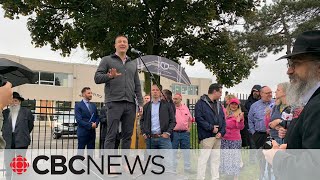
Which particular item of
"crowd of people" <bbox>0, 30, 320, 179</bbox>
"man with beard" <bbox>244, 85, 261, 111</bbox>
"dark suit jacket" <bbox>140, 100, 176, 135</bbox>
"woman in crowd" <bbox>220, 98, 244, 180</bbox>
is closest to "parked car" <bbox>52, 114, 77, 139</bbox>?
"crowd of people" <bbox>0, 30, 320, 179</bbox>

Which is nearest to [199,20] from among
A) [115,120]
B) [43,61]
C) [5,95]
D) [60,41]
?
[60,41]

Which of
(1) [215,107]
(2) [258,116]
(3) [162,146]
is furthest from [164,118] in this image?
(2) [258,116]

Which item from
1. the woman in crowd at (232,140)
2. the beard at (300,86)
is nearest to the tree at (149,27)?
the woman in crowd at (232,140)

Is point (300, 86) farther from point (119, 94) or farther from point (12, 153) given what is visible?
point (12, 153)

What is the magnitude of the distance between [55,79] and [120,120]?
1332 inches

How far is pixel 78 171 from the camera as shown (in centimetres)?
513

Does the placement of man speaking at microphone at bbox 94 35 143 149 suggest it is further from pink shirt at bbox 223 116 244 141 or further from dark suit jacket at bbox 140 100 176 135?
pink shirt at bbox 223 116 244 141

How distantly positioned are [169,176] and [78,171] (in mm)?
1375

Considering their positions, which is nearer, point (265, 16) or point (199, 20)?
point (199, 20)

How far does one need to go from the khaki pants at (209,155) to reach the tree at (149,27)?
24.3ft

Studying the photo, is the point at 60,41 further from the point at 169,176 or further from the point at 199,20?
the point at 169,176

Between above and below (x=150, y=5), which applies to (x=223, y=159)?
below

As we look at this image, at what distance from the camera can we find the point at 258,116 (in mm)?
6176

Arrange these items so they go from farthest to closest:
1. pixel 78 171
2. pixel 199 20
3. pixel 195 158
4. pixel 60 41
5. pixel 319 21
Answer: pixel 319 21
pixel 60 41
pixel 199 20
pixel 195 158
pixel 78 171
